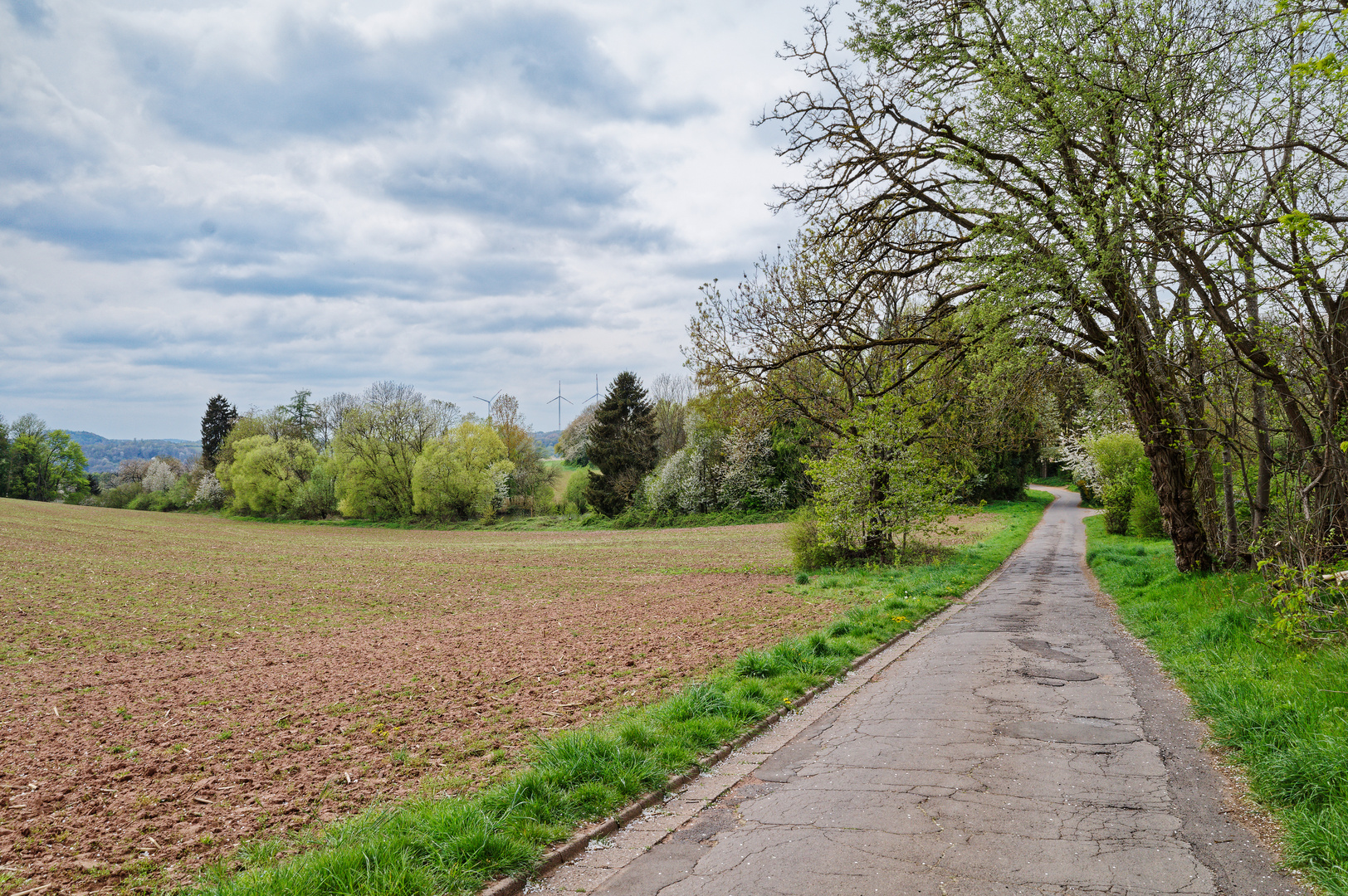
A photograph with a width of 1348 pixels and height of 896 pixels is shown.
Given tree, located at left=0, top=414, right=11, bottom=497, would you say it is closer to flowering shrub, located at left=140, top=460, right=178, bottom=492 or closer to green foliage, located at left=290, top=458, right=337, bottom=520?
flowering shrub, located at left=140, top=460, right=178, bottom=492

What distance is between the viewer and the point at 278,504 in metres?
67.9

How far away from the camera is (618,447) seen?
53.0 metres

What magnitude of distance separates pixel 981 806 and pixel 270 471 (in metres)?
74.2

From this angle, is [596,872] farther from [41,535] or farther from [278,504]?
[278,504]

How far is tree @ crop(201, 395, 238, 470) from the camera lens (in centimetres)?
8644

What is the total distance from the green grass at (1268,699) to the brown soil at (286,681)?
5005 mm

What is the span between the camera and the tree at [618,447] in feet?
173

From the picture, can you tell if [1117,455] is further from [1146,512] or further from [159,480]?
[159,480]

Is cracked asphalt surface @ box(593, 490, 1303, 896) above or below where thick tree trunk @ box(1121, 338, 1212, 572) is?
below

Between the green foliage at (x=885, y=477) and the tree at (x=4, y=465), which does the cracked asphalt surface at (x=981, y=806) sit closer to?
the green foliage at (x=885, y=477)

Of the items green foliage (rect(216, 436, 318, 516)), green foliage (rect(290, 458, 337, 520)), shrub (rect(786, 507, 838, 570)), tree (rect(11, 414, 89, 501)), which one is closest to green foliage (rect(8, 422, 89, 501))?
tree (rect(11, 414, 89, 501))

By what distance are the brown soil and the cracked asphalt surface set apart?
7.09 ft

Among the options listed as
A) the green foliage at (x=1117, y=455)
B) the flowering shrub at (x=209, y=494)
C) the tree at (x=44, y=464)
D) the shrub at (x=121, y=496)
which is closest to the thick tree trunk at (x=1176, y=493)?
the green foliage at (x=1117, y=455)

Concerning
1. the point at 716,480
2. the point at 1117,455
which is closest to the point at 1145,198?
the point at 1117,455
